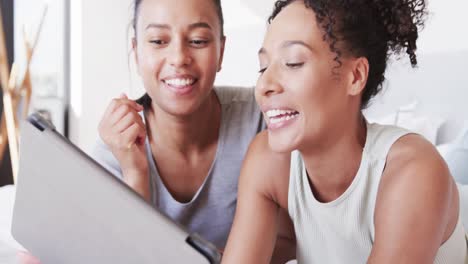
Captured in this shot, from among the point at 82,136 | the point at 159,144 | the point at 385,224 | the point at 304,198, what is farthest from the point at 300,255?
the point at 82,136

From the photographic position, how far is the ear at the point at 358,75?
2.78ft

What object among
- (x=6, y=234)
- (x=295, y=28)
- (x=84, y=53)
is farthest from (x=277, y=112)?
(x=84, y=53)

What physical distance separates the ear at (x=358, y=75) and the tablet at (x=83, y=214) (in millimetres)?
426

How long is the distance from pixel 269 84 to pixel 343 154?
0.18 meters

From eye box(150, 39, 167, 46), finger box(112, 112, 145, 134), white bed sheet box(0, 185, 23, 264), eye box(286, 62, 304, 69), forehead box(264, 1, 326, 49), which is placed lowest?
white bed sheet box(0, 185, 23, 264)

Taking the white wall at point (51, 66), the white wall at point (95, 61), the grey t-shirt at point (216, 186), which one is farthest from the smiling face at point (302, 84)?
the white wall at point (51, 66)

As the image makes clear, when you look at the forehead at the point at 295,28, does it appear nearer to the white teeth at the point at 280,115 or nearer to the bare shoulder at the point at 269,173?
the white teeth at the point at 280,115

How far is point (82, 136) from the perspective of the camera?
3.14 m

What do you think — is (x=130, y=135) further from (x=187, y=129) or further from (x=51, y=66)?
(x=51, y=66)

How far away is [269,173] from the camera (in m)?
0.98

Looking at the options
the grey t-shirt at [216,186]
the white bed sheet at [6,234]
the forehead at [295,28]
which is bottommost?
the white bed sheet at [6,234]

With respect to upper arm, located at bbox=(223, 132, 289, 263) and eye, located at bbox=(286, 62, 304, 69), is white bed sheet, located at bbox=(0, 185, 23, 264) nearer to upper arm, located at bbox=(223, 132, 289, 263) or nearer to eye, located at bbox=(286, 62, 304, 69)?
upper arm, located at bbox=(223, 132, 289, 263)

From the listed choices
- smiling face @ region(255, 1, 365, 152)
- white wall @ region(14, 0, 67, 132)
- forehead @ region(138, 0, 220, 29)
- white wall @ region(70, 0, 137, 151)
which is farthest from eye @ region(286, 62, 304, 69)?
white wall @ region(14, 0, 67, 132)

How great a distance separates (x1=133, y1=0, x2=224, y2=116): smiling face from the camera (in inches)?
41.5
